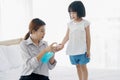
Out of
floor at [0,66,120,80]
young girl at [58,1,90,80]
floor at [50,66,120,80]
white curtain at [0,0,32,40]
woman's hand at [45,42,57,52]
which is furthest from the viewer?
white curtain at [0,0,32,40]

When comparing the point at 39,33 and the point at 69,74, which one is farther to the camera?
the point at 69,74

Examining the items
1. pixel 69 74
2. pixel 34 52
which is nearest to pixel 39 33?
pixel 34 52

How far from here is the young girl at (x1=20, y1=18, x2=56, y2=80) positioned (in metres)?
2.06

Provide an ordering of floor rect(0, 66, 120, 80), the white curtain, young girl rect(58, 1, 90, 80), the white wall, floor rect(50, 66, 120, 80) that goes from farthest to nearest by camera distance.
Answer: the white wall
the white curtain
floor rect(50, 66, 120, 80)
floor rect(0, 66, 120, 80)
young girl rect(58, 1, 90, 80)

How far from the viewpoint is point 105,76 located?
3.35m

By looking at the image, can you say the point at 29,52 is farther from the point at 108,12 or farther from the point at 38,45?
the point at 108,12

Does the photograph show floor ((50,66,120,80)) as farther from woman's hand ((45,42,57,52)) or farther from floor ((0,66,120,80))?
woman's hand ((45,42,57,52))

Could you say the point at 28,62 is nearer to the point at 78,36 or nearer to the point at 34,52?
the point at 34,52

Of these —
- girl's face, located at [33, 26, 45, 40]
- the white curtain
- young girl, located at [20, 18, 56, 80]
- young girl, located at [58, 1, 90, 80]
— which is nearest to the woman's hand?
young girl, located at [20, 18, 56, 80]

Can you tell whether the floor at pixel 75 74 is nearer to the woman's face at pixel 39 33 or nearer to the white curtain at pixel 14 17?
the white curtain at pixel 14 17

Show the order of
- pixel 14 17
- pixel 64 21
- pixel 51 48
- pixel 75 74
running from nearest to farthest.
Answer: pixel 51 48
pixel 75 74
pixel 14 17
pixel 64 21

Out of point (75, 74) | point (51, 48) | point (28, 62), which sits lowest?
point (75, 74)

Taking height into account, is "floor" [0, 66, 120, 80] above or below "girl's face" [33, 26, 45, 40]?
below

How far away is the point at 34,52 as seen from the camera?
2094 millimetres
